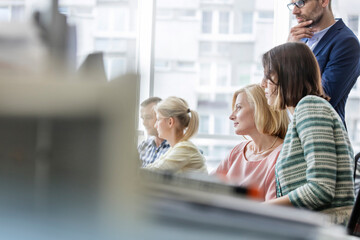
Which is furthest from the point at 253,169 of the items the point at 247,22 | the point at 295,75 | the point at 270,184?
the point at 247,22

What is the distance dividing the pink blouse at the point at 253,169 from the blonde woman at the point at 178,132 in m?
0.50

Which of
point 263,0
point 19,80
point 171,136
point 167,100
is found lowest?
point 171,136

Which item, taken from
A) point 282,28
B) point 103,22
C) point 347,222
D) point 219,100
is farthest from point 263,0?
point 103,22

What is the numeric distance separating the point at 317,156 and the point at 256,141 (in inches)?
25.1

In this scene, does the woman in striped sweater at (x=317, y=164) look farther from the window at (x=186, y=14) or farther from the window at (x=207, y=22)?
the window at (x=207, y=22)

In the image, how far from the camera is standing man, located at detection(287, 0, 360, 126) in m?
2.01

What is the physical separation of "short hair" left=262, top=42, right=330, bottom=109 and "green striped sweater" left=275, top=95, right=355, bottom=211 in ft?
0.61

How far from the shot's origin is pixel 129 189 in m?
0.35

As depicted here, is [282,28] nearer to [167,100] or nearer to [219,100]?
[219,100]

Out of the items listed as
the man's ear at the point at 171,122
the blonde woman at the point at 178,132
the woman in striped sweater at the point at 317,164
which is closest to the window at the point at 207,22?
the blonde woman at the point at 178,132

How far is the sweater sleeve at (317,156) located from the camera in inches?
49.3

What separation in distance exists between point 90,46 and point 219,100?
418cm

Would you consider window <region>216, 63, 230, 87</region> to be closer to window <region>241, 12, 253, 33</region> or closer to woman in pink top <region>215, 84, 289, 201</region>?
window <region>241, 12, 253, 33</region>

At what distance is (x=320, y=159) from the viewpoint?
1250 mm
